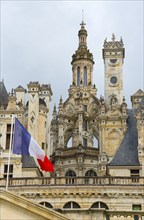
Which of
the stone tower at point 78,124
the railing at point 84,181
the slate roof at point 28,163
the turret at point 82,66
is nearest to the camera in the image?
the railing at point 84,181

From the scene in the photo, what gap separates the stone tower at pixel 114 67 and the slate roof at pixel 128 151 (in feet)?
45.5

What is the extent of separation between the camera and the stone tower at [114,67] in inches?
2682

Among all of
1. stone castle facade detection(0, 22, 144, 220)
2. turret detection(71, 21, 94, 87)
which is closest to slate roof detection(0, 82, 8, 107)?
stone castle facade detection(0, 22, 144, 220)

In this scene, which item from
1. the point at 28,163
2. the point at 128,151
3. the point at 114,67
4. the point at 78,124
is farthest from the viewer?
the point at 78,124

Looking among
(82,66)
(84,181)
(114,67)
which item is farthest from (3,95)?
(82,66)

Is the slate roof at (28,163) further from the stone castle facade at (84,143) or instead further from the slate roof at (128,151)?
the slate roof at (128,151)

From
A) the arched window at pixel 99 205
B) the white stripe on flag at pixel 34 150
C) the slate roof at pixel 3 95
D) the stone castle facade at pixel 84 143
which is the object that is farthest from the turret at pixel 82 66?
the white stripe on flag at pixel 34 150

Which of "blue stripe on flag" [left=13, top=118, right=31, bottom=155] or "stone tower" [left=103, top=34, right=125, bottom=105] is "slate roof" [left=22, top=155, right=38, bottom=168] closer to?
"blue stripe on flag" [left=13, top=118, right=31, bottom=155]

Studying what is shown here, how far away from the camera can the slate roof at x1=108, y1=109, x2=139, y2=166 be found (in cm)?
4816

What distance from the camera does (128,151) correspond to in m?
50.0

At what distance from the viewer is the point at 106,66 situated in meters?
69.2

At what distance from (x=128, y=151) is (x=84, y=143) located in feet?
78.9

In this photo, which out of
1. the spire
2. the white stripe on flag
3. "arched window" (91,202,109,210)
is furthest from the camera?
the spire

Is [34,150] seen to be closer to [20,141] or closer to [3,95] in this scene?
[20,141]
